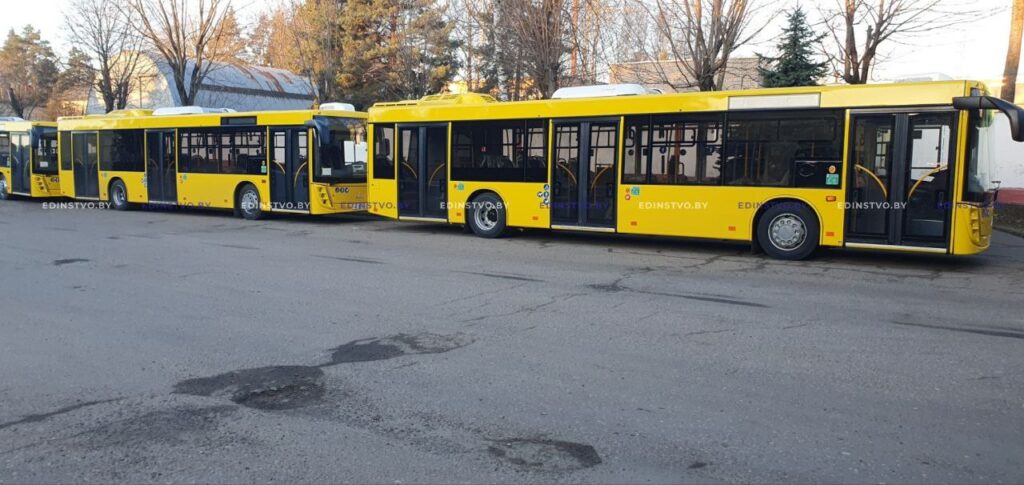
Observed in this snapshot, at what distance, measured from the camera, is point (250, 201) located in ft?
66.5

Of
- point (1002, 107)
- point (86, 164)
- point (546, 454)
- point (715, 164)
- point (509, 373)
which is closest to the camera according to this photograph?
point (546, 454)

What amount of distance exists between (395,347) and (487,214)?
9.42 meters

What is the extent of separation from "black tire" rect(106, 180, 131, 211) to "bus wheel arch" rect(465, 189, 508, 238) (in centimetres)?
1305

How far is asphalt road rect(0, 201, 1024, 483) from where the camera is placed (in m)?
4.29

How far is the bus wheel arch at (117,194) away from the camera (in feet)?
77.3

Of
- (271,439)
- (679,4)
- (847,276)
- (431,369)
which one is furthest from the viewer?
(679,4)

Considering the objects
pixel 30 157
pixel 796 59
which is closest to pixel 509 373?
pixel 796 59

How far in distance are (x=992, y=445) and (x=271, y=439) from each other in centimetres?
420

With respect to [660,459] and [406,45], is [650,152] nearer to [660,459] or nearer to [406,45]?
[660,459]

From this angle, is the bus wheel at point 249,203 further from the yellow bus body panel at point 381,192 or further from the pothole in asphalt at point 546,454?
the pothole in asphalt at point 546,454

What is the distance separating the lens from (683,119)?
1346 cm

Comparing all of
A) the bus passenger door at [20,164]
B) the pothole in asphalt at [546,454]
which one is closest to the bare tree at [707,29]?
the pothole in asphalt at [546,454]

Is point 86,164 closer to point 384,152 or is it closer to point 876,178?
point 384,152

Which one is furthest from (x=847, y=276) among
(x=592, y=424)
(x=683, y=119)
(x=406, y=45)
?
(x=406, y=45)
